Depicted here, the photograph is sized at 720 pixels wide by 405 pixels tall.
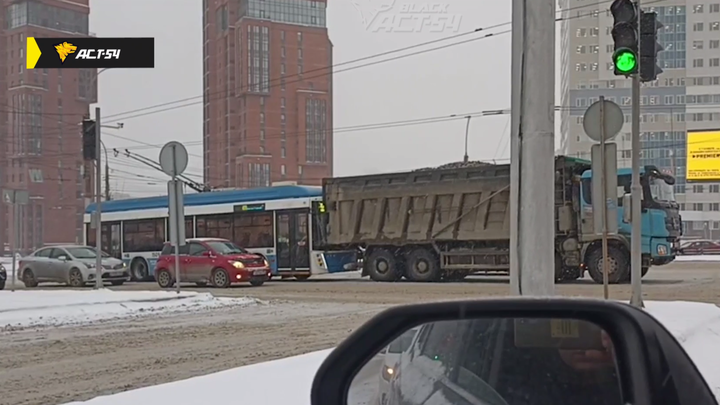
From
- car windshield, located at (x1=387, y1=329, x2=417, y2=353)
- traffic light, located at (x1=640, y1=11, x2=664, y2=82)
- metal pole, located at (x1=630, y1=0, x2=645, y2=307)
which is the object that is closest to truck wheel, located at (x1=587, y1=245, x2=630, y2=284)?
metal pole, located at (x1=630, y1=0, x2=645, y2=307)

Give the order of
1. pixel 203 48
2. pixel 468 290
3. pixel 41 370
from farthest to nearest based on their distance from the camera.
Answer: pixel 203 48
pixel 468 290
pixel 41 370

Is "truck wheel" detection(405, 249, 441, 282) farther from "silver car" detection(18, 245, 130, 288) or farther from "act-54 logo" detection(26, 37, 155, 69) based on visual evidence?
"act-54 logo" detection(26, 37, 155, 69)

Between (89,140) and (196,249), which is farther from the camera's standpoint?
(196,249)

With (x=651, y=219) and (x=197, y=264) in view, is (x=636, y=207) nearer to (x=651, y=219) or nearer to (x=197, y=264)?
(x=651, y=219)

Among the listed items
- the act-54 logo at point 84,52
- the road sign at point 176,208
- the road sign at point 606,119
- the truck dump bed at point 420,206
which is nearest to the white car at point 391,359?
the road sign at point 606,119

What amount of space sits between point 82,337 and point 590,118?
305 inches

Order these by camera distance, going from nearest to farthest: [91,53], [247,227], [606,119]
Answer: [606,119] → [91,53] → [247,227]

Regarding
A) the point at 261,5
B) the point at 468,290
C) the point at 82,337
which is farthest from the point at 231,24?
the point at 82,337

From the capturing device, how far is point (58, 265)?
25.9m

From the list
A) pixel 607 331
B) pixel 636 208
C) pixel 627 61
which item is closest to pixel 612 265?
pixel 636 208

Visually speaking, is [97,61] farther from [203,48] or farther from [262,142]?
[203,48]

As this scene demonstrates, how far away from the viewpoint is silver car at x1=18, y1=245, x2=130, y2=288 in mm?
25469

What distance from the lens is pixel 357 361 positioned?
1.97m

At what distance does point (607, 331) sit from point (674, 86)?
355ft
